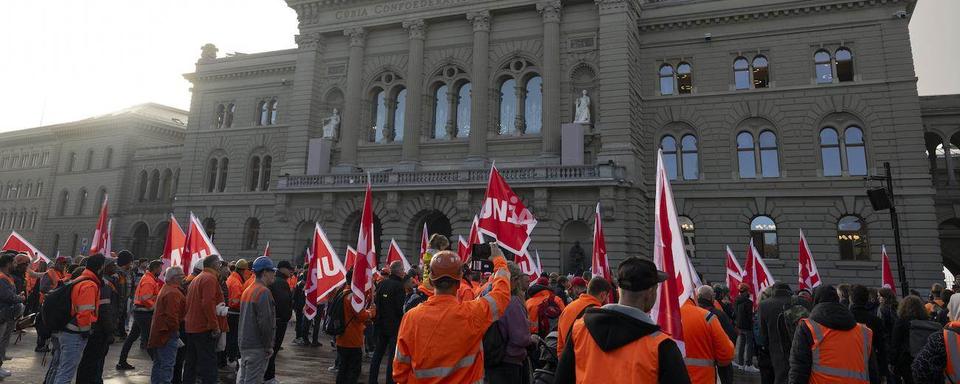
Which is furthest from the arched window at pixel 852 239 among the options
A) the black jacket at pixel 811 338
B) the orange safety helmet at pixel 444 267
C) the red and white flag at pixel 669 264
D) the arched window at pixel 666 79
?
the orange safety helmet at pixel 444 267

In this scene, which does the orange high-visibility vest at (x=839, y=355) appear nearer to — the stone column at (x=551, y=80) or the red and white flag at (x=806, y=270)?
the red and white flag at (x=806, y=270)

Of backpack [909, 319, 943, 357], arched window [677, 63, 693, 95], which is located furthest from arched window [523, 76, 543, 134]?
backpack [909, 319, 943, 357]

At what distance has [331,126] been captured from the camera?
3409 centimetres

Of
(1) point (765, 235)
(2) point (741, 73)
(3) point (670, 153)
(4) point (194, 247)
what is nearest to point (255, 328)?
(4) point (194, 247)

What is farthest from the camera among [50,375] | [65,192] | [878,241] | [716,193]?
[65,192]

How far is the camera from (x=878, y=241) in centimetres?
2561

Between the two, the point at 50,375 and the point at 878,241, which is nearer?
the point at 50,375

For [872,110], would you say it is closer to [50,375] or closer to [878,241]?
[878,241]

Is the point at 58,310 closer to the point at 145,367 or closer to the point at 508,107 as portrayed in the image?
the point at 145,367

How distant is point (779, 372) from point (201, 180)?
41048 millimetres

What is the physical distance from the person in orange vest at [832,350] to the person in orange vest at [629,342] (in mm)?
3099

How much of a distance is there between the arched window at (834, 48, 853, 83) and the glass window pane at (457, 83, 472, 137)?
63.8 ft

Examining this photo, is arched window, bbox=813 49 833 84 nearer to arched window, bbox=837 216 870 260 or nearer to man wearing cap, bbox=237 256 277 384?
arched window, bbox=837 216 870 260

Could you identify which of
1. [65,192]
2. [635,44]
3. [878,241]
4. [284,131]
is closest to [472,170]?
[635,44]
